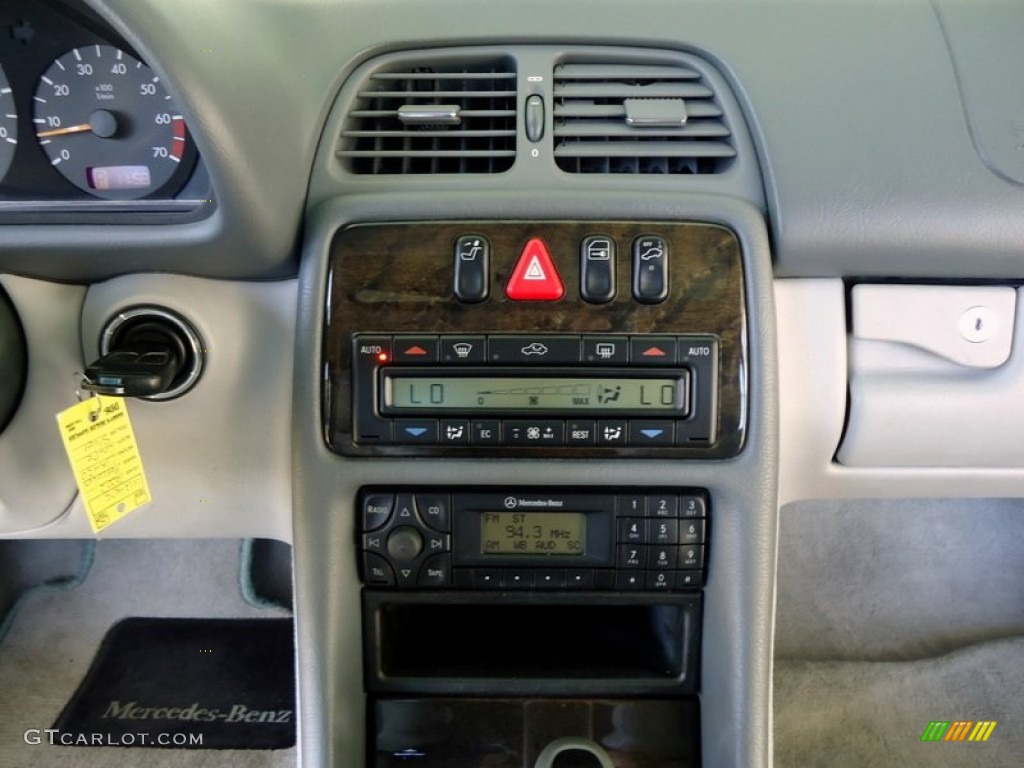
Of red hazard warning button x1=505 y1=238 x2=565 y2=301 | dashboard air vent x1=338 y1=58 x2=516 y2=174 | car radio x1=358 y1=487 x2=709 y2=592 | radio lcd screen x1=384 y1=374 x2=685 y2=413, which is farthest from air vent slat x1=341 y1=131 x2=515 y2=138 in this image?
car radio x1=358 y1=487 x2=709 y2=592

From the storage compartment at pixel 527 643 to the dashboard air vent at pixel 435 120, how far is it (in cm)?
43

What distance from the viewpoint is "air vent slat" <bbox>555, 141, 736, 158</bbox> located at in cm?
86

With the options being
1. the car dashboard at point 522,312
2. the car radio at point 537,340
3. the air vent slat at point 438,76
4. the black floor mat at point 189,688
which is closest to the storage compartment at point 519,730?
the car dashboard at point 522,312

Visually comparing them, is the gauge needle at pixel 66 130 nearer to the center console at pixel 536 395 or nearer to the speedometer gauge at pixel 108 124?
the speedometer gauge at pixel 108 124

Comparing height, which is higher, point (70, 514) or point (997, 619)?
point (70, 514)

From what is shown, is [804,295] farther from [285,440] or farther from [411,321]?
[285,440]

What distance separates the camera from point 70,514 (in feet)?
3.17

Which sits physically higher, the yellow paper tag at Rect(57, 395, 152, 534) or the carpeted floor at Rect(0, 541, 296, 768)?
the yellow paper tag at Rect(57, 395, 152, 534)

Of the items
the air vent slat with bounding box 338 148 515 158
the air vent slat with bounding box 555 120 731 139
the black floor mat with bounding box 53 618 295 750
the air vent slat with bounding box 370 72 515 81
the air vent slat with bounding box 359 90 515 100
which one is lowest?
the black floor mat with bounding box 53 618 295 750

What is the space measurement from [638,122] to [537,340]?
0.78ft

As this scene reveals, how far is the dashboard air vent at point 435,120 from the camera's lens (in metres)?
0.87

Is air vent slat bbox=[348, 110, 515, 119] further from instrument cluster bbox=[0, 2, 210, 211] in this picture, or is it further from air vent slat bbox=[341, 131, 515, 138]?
instrument cluster bbox=[0, 2, 210, 211]

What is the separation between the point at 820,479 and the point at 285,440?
0.56 m

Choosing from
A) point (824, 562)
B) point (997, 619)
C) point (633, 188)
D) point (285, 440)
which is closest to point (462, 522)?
point (285, 440)
